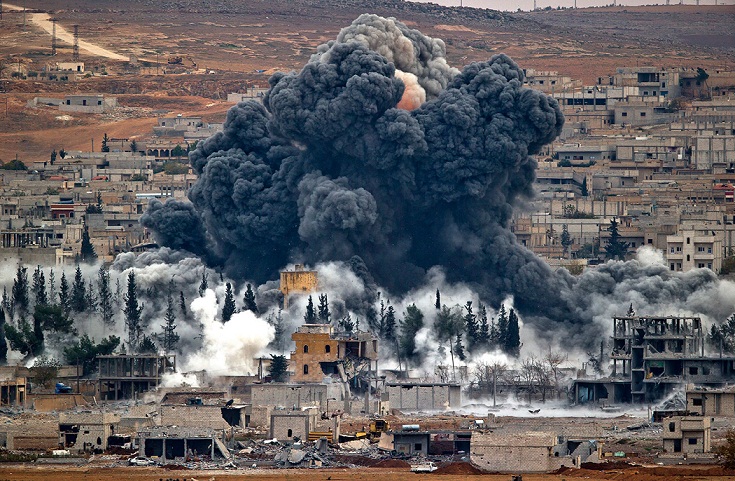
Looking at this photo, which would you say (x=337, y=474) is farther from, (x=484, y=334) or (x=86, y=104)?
(x=86, y=104)

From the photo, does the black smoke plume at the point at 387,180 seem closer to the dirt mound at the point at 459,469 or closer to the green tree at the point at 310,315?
the green tree at the point at 310,315

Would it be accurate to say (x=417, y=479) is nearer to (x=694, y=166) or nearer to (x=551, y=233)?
(x=551, y=233)

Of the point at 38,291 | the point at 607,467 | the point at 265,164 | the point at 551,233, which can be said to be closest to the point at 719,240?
the point at 551,233

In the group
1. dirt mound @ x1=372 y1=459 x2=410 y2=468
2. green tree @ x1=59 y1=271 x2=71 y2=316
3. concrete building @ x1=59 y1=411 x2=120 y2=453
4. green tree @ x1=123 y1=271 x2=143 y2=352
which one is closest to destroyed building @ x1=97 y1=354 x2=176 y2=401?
green tree @ x1=123 y1=271 x2=143 y2=352

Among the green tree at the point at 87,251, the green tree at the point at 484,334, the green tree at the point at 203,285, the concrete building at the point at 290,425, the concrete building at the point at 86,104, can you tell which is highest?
the concrete building at the point at 86,104

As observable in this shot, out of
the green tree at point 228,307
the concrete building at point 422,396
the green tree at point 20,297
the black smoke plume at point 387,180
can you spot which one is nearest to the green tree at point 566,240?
the black smoke plume at point 387,180

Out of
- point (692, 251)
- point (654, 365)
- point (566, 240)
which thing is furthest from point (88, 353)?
point (566, 240)
